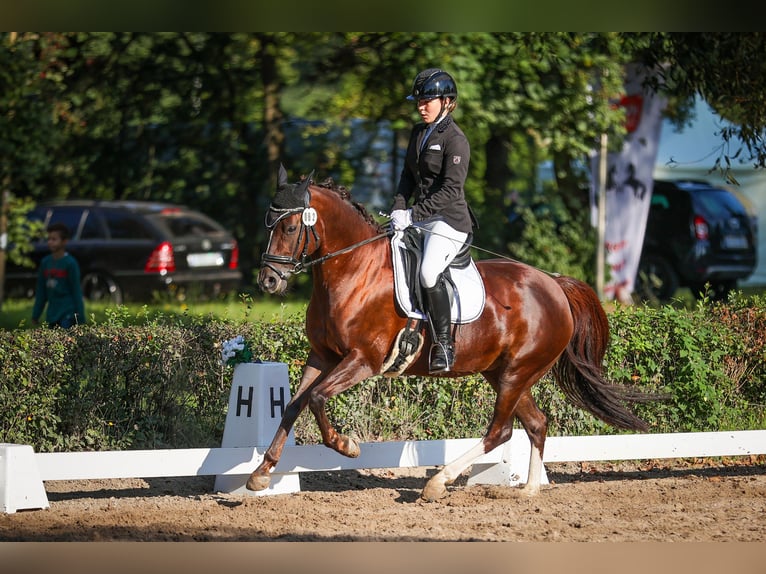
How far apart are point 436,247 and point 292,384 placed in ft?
7.24

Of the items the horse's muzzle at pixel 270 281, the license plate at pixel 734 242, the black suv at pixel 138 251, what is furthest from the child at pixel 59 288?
the license plate at pixel 734 242

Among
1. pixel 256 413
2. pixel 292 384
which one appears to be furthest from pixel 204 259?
pixel 256 413

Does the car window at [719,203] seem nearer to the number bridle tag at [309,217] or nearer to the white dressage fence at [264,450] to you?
the white dressage fence at [264,450]

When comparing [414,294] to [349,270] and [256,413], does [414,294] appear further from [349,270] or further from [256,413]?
[256,413]

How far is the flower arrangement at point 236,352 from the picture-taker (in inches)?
311

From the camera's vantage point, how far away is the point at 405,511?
7109mm

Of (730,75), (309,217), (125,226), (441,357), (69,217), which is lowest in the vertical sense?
(441,357)

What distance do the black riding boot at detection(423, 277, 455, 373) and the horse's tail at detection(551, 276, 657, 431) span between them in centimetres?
134

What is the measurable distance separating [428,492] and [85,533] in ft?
7.89

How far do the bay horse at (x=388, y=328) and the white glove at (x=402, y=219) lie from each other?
14 centimetres

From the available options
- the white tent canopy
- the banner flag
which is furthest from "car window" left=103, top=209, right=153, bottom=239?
the white tent canopy

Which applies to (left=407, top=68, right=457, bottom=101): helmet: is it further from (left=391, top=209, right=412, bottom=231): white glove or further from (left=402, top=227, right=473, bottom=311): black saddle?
(left=402, top=227, right=473, bottom=311): black saddle

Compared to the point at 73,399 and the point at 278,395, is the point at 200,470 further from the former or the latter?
the point at 73,399

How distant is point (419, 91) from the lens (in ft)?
23.4
